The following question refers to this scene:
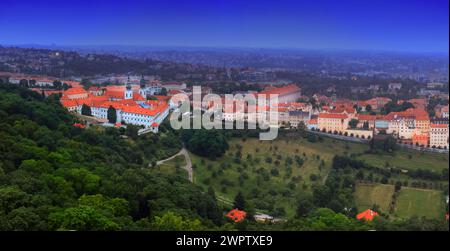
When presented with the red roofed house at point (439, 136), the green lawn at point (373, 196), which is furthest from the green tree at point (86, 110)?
the red roofed house at point (439, 136)

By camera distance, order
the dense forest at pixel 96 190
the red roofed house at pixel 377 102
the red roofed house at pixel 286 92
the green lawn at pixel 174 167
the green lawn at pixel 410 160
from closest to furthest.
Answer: the dense forest at pixel 96 190 → the green lawn at pixel 174 167 → the green lawn at pixel 410 160 → the red roofed house at pixel 286 92 → the red roofed house at pixel 377 102

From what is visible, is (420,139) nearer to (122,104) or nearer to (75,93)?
(122,104)

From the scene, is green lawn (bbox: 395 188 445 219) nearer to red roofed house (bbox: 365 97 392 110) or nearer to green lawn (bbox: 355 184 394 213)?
green lawn (bbox: 355 184 394 213)

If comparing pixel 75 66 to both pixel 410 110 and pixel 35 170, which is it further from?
pixel 35 170

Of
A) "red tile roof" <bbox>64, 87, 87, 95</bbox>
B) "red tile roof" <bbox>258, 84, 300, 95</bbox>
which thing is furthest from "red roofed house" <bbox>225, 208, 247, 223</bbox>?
"red tile roof" <bbox>258, 84, 300, 95</bbox>

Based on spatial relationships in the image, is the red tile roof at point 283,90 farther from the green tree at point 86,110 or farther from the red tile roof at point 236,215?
the red tile roof at point 236,215

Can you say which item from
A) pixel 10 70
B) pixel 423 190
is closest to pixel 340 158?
pixel 423 190
